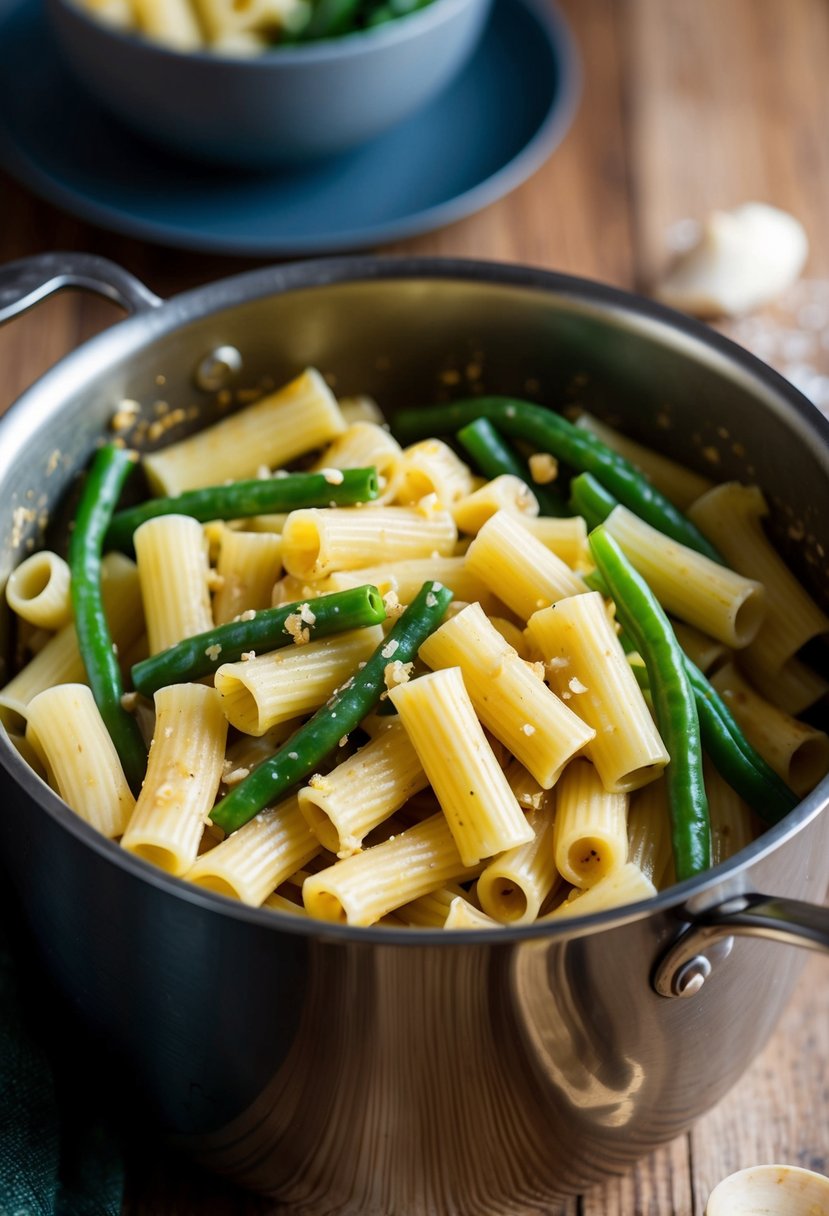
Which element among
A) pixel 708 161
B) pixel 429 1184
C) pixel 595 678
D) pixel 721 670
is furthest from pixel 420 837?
pixel 708 161

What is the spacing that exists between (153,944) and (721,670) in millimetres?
855

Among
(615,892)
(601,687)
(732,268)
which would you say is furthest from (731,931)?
(732,268)

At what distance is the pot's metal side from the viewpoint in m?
1.33

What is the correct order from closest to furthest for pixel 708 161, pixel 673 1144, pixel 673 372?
1. pixel 673 1144
2. pixel 673 372
3. pixel 708 161

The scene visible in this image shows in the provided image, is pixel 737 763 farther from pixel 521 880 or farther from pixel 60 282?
pixel 60 282

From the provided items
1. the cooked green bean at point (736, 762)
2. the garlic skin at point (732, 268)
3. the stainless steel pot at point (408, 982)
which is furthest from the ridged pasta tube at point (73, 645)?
the garlic skin at point (732, 268)

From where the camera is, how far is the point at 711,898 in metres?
1.34

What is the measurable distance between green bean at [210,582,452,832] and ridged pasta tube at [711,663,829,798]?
0.44 metres

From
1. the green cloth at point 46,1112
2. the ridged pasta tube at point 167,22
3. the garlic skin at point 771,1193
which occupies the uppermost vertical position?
the ridged pasta tube at point 167,22

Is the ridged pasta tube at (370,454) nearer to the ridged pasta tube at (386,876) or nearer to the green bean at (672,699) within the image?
the green bean at (672,699)

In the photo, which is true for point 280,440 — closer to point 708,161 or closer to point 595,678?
point 595,678

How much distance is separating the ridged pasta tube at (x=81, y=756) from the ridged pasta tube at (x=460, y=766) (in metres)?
0.35

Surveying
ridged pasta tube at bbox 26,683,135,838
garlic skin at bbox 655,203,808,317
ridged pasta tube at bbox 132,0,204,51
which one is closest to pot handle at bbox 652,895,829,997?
ridged pasta tube at bbox 26,683,135,838

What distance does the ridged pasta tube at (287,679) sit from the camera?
161 cm
